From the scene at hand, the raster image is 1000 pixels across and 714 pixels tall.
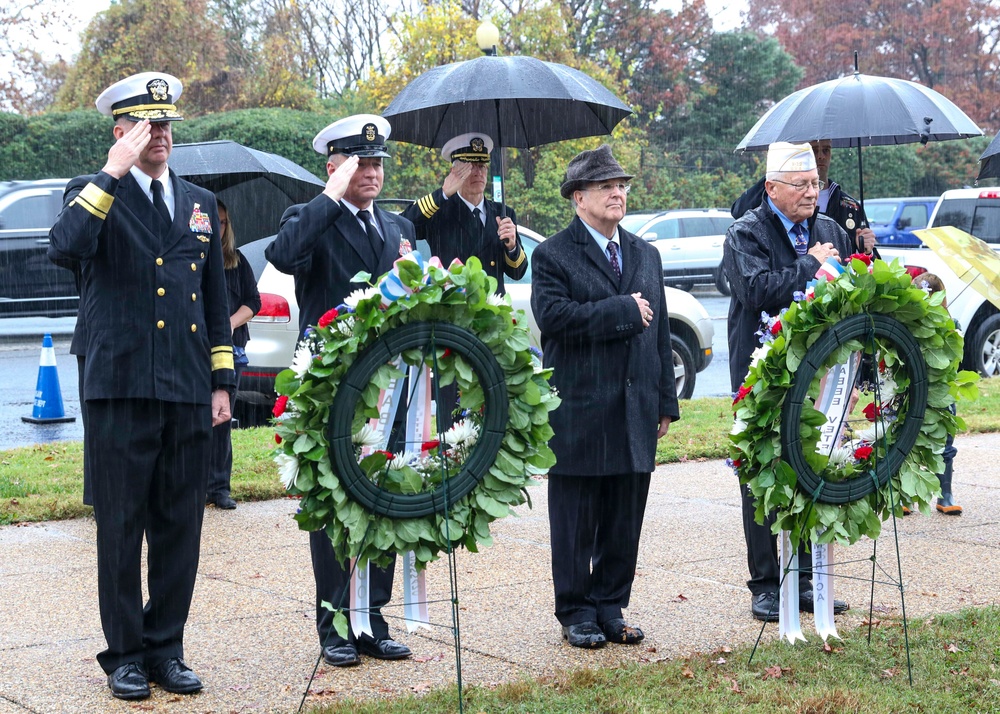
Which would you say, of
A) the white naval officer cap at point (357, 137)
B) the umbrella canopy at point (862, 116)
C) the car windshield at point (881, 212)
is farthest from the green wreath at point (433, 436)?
the car windshield at point (881, 212)

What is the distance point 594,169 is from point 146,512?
227cm

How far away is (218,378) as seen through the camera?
4844 millimetres

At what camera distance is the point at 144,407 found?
15.0ft

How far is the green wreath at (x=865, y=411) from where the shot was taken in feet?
15.8

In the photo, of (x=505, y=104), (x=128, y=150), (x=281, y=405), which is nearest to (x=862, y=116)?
(x=505, y=104)

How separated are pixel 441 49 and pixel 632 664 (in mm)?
22269

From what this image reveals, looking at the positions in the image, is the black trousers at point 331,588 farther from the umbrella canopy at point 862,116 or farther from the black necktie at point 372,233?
the umbrella canopy at point 862,116

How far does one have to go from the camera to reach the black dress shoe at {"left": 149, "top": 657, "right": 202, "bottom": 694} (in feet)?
14.8

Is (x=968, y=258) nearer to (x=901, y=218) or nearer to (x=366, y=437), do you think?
(x=366, y=437)

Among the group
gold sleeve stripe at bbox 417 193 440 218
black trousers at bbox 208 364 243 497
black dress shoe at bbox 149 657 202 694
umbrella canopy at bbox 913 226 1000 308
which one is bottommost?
black dress shoe at bbox 149 657 202 694

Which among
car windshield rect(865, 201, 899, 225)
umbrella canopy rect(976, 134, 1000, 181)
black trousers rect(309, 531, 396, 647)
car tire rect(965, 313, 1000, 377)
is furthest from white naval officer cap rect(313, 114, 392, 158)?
car windshield rect(865, 201, 899, 225)

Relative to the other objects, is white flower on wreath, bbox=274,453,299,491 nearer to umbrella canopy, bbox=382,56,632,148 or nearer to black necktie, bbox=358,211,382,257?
black necktie, bbox=358,211,382,257

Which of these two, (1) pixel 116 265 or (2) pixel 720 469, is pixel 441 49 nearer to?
(2) pixel 720 469

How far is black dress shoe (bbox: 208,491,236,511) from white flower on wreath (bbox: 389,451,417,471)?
3.68m
